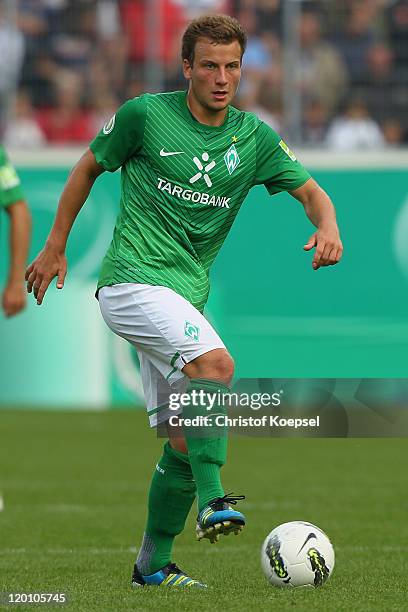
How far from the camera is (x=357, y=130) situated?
1562 cm

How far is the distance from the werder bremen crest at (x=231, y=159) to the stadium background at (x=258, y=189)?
9.27 meters

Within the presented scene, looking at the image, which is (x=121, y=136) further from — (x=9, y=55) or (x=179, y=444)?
(x=9, y=55)

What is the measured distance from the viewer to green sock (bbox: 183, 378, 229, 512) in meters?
5.06

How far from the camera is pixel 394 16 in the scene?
15.7m

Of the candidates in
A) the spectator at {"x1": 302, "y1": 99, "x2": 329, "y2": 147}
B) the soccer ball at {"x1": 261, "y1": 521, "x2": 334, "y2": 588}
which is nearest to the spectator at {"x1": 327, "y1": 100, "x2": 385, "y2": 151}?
the spectator at {"x1": 302, "y1": 99, "x2": 329, "y2": 147}

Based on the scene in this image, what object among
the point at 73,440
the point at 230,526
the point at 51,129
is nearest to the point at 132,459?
the point at 73,440

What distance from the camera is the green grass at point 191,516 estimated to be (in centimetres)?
540

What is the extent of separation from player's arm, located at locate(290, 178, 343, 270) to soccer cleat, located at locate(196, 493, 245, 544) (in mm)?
985

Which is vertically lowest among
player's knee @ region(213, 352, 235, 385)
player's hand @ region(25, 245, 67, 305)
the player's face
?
player's knee @ region(213, 352, 235, 385)

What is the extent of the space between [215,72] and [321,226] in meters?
0.76

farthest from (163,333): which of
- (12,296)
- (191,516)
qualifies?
(12,296)

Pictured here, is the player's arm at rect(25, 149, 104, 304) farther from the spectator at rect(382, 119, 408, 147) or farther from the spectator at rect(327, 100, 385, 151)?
the spectator at rect(382, 119, 408, 147)

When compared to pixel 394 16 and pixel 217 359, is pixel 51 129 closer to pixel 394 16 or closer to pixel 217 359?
pixel 394 16

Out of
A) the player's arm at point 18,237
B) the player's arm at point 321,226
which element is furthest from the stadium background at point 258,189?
the player's arm at point 321,226
